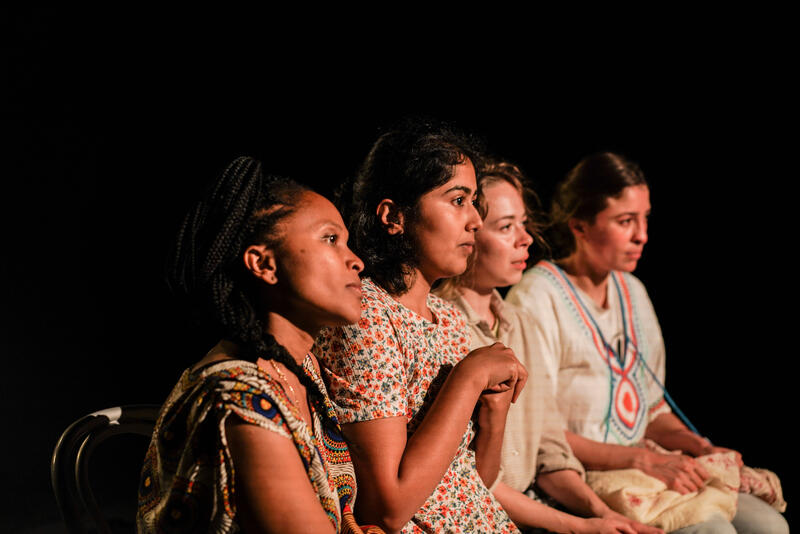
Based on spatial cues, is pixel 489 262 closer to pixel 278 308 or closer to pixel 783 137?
pixel 278 308

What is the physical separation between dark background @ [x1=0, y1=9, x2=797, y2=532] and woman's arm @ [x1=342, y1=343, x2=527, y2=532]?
27.7 inches

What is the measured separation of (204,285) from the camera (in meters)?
1.27

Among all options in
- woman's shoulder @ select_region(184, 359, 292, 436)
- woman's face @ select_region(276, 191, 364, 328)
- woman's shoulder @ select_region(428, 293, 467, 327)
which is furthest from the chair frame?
woman's shoulder @ select_region(428, 293, 467, 327)

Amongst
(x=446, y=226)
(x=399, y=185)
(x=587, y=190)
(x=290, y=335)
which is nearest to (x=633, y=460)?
(x=587, y=190)

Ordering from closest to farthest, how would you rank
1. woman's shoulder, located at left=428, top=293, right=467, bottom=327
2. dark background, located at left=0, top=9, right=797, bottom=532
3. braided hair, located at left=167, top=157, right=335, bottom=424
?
braided hair, located at left=167, top=157, right=335, bottom=424 → woman's shoulder, located at left=428, top=293, right=467, bottom=327 → dark background, located at left=0, top=9, right=797, bottom=532

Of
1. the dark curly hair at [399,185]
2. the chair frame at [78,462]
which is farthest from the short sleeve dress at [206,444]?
the dark curly hair at [399,185]

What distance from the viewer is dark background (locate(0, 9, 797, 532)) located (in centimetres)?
214

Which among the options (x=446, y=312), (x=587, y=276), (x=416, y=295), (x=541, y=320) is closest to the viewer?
(x=416, y=295)

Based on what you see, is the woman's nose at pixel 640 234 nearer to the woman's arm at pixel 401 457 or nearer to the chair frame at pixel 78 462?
the woman's arm at pixel 401 457

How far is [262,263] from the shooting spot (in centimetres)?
129

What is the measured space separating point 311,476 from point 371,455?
0.21 meters

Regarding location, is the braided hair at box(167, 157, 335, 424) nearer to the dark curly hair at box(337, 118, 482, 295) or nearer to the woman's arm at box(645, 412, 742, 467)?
the dark curly hair at box(337, 118, 482, 295)

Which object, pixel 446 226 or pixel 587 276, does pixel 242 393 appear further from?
pixel 587 276

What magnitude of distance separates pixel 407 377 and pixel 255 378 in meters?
0.47
